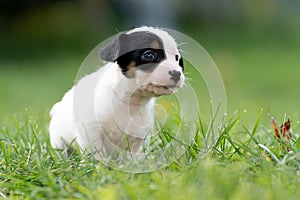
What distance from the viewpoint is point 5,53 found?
41.4ft

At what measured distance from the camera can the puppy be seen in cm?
329

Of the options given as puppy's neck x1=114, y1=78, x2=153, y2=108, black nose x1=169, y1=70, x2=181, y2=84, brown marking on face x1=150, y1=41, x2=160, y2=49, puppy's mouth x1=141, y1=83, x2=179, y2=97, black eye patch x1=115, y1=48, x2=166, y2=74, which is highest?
brown marking on face x1=150, y1=41, x2=160, y2=49

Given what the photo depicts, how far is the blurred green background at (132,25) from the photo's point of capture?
11.0 m

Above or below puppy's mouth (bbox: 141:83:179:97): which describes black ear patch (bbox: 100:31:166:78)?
above

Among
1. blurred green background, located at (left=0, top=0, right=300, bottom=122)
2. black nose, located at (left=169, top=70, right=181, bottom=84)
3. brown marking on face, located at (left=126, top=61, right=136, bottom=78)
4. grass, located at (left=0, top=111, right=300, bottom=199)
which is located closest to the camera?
grass, located at (left=0, top=111, right=300, bottom=199)

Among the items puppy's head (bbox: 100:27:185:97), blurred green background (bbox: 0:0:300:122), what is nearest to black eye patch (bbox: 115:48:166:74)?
puppy's head (bbox: 100:27:185:97)

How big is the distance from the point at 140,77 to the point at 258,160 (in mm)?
713

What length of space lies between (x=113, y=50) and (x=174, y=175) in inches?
29.1

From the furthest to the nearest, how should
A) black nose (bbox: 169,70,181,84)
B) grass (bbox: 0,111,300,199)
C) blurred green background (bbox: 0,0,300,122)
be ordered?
1. blurred green background (bbox: 0,0,300,122)
2. black nose (bbox: 169,70,181,84)
3. grass (bbox: 0,111,300,199)

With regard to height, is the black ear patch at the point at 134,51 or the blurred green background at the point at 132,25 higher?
the black ear patch at the point at 134,51

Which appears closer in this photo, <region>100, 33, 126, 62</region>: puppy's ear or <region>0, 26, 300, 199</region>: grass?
<region>0, 26, 300, 199</region>: grass

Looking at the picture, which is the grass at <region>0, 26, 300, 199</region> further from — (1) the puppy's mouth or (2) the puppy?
(1) the puppy's mouth

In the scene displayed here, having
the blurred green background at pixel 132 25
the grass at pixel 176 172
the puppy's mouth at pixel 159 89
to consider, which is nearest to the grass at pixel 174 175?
the grass at pixel 176 172

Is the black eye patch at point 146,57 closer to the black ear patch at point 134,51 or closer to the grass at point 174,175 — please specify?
the black ear patch at point 134,51
